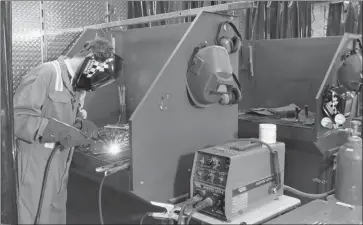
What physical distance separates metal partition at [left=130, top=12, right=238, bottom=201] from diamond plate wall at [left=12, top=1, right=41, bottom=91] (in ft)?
3.77

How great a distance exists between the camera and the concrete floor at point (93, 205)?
2.20 m

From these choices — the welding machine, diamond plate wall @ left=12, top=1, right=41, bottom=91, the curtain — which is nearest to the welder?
diamond plate wall @ left=12, top=1, right=41, bottom=91

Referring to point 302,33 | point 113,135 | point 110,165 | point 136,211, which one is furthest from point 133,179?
point 302,33

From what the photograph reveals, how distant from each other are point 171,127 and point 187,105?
149 millimetres

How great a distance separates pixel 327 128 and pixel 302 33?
2250mm

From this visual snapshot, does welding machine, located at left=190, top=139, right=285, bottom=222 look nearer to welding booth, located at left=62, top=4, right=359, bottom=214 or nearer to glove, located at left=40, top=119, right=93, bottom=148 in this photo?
welding booth, located at left=62, top=4, right=359, bottom=214

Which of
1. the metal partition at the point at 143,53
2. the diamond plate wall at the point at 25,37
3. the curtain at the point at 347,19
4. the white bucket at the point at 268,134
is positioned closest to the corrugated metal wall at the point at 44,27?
the diamond plate wall at the point at 25,37

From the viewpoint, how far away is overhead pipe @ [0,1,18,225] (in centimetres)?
82

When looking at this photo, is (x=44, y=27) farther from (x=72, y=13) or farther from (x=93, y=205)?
(x=93, y=205)

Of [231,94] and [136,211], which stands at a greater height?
[231,94]

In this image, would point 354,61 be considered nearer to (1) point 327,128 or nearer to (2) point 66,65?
(1) point 327,128

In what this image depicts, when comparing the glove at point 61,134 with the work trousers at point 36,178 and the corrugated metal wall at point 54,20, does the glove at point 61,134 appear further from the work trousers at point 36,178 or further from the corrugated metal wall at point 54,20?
the corrugated metal wall at point 54,20

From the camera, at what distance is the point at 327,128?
2576 mm

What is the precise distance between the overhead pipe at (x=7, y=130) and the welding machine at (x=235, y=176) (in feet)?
2.74
